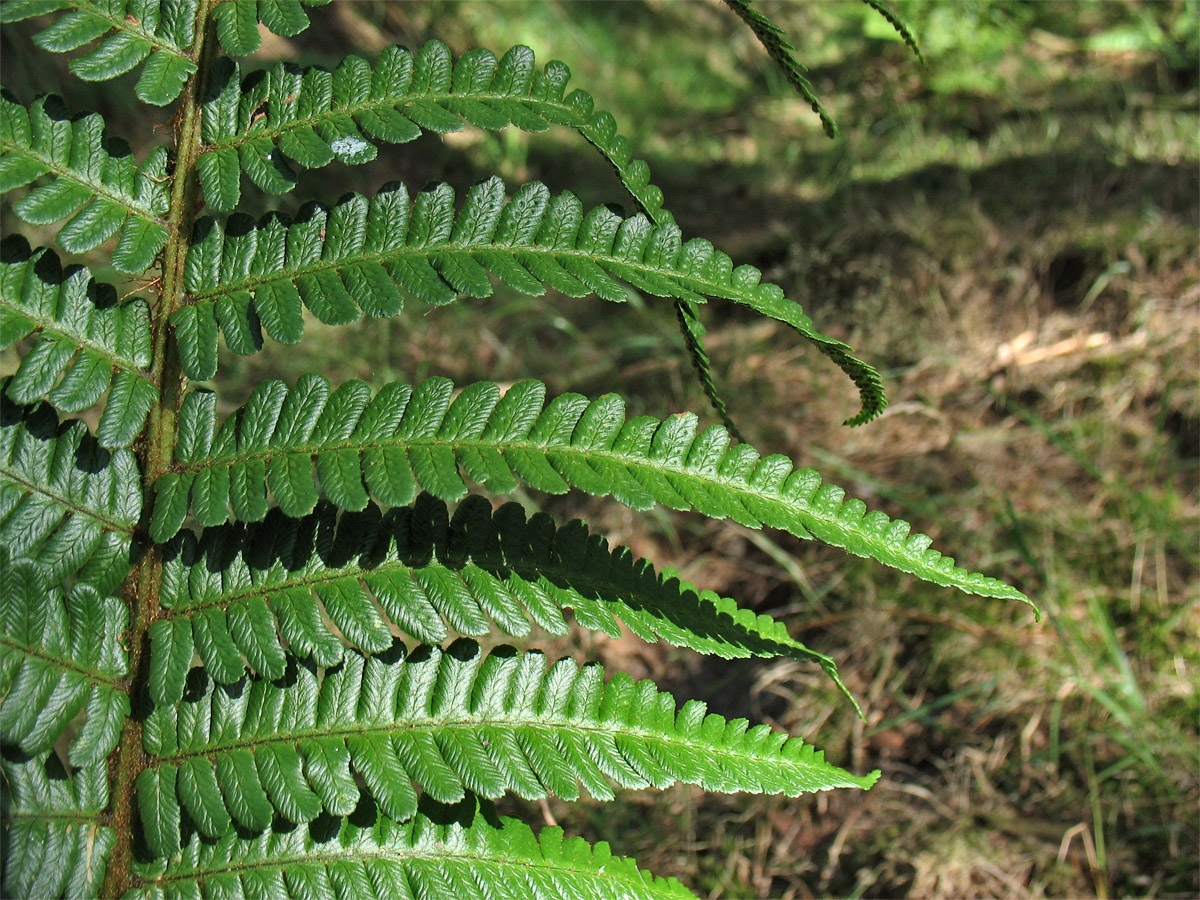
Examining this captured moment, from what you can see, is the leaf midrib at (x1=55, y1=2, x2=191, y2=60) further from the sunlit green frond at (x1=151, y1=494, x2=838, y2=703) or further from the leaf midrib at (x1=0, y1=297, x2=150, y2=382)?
the sunlit green frond at (x1=151, y1=494, x2=838, y2=703)

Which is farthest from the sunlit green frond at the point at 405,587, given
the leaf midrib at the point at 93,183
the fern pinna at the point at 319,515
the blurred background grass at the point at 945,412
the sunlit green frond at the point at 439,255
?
the blurred background grass at the point at 945,412

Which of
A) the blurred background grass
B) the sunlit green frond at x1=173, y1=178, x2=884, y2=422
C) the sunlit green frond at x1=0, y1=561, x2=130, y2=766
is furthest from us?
the blurred background grass

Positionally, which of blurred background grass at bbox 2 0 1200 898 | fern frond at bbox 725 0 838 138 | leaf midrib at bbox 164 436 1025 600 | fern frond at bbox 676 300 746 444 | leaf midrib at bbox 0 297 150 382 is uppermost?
fern frond at bbox 725 0 838 138

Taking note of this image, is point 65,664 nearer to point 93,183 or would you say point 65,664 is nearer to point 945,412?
point 93,183

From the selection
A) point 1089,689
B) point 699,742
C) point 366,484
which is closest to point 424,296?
point 366,484

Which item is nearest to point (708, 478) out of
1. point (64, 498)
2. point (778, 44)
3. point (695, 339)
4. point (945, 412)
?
point (695, 339)

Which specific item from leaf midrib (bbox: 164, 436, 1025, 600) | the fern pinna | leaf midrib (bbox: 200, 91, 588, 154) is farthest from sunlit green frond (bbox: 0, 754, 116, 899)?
leaf midrib (bbox: 200, 91, 588, 154)

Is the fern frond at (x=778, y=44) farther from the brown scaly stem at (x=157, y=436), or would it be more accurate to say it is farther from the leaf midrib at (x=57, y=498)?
the leaf midrib at (x=57, y=498)

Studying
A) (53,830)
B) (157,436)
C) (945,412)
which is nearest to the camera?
(53,830)
